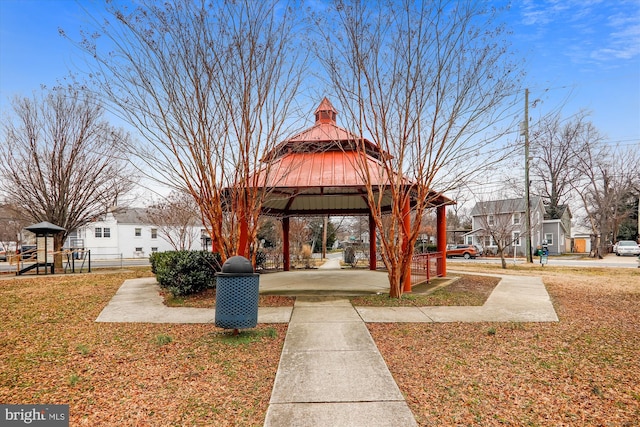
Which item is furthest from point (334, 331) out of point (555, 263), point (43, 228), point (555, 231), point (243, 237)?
point (555, 231)

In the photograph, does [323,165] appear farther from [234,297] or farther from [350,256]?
[350,256]

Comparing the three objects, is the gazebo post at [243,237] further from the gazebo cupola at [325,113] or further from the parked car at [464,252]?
the parked car at [464,252]

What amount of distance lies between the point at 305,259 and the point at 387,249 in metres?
11.7

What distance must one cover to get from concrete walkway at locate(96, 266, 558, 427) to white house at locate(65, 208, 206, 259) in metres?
29.9

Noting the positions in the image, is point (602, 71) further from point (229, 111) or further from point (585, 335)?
point (229, 111)

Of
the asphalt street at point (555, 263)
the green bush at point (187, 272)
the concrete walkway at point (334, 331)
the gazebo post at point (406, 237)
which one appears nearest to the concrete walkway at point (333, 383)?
the concrete walkway at point (334, 331)

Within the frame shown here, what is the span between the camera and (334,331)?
5.80 m

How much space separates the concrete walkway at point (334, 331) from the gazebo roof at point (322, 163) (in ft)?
9.33

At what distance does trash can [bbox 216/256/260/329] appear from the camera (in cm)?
511

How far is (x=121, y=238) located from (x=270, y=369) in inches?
1591

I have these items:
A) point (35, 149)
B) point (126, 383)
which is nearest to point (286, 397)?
point (126, 383)

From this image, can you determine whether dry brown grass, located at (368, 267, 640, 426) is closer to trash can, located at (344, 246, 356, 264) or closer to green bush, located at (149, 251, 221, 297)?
green bush, located at (149, 251, 221, 297)

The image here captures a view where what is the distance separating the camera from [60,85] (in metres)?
8.02

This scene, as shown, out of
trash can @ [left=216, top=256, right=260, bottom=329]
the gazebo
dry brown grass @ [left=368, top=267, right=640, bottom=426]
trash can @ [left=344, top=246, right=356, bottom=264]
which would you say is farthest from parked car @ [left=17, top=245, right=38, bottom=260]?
dry brown grass @ [left=368, top=267, right=640, bottom=426]
